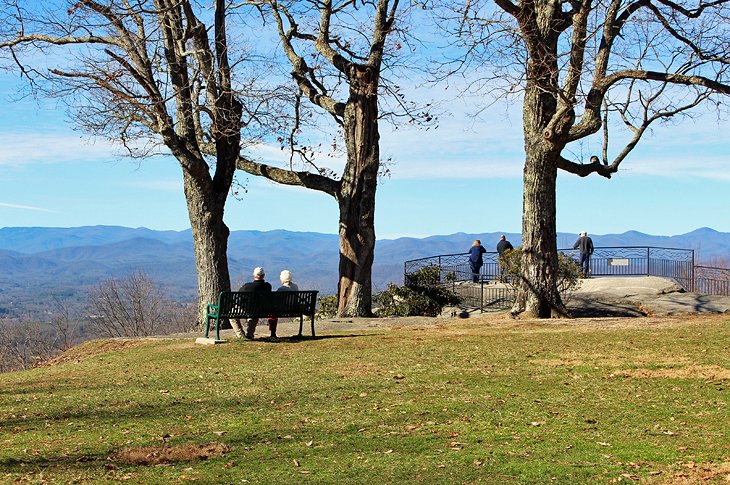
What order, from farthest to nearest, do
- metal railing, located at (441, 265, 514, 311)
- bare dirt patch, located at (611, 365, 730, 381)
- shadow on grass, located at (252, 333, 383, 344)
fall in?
1. metal railing, located at (441, 265, 514, 311)
2. shadow on grass, located at (252, 333, 383, 344)
3. bare dirt patch, located at (611, 365, 730, 381)

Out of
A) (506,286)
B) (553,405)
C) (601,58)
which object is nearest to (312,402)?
(553,405)

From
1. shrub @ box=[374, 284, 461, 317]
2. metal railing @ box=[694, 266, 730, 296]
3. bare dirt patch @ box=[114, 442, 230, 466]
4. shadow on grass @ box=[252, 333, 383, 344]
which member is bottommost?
bare dirt patch @ box=[114, 442, 230, 466]

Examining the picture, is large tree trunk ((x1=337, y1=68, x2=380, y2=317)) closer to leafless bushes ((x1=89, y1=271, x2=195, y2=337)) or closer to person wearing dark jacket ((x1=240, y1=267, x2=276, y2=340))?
person wearing dark jacket ((x1=240, y1=267, x2=276, y2=340))

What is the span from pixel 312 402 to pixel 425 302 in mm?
16422

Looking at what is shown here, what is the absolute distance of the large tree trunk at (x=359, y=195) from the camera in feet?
81.3

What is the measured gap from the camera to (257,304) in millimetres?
17609

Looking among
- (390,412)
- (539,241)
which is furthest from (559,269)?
(390,412)

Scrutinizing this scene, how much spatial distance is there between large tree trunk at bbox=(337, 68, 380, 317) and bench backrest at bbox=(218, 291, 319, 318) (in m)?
7.10

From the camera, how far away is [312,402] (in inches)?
453

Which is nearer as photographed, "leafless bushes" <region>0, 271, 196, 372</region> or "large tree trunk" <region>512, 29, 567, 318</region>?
"large tree trunk" <region>512, 29, 567, 318</region>

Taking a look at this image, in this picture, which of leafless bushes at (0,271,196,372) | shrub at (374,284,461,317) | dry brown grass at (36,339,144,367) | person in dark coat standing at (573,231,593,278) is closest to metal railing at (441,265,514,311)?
shrub at (374,284,461,317)

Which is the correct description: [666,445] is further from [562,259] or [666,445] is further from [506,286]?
[506,286]

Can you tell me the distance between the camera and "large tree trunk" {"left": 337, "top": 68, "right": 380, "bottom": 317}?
975 inches

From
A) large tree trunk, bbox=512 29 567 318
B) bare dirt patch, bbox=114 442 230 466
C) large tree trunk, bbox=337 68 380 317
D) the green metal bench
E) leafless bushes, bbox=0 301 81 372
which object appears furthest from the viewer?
leafless bushes, bbox=0 301 81 372
